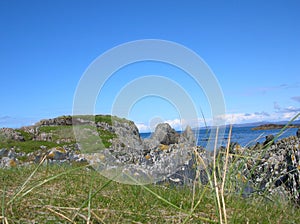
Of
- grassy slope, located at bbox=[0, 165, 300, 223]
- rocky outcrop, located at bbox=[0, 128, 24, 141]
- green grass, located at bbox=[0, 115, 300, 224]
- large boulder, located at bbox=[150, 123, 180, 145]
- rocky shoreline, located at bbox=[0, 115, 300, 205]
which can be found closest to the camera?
green grass, located at bbox=[0, 115, 300, 224]

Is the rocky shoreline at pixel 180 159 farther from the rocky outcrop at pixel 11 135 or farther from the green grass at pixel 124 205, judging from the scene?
the rocky outcrop at pixel 11 135

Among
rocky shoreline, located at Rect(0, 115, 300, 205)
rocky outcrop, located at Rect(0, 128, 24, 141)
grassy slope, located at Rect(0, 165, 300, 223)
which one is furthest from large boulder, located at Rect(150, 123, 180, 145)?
rocky outcrop, located at Rect(0, 128, 24, 141)

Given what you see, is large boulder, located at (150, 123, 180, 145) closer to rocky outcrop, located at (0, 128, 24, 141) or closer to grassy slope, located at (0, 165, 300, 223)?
grassy slope, located at (0, 165, 300, 223)

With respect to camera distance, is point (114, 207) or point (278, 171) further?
point (278, 171)

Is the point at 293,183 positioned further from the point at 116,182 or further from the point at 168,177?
the point at 116,182

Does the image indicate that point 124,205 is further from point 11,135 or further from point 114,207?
point 11,135

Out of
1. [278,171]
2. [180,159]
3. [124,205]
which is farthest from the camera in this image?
[180,159]

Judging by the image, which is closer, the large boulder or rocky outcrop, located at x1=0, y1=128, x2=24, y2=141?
the large boulder

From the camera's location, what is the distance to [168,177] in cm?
671

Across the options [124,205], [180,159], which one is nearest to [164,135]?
[180,159]

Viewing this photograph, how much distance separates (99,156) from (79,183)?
14.6 ft

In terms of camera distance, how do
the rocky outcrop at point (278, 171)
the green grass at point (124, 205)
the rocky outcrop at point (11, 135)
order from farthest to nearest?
the rocky outcrop at point (11, 135), the rocky outcrop at point (278, 171), the green grass at point (124, 205)

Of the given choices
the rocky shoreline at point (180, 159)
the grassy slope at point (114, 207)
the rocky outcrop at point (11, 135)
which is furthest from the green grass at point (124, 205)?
the rocky outcrop at point (11, 135)

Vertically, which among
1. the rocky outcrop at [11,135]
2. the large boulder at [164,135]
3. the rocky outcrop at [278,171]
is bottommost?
the rocky outcrop at [278,171]
